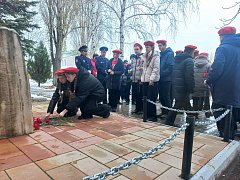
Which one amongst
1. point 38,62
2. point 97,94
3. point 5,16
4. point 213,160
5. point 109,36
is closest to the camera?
point 213,160

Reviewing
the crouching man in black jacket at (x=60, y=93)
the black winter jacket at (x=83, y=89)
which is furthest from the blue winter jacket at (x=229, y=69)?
the crouching man in black jacket at (x=60, y=93)

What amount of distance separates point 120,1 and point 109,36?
4.59 m

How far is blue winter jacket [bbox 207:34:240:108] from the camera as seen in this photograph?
4152 millimetres

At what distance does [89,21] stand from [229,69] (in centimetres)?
1351

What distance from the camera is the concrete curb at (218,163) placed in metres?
2.68

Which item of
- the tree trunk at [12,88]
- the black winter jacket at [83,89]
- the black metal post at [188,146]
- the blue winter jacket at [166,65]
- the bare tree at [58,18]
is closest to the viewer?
the black metal post at [188,146]

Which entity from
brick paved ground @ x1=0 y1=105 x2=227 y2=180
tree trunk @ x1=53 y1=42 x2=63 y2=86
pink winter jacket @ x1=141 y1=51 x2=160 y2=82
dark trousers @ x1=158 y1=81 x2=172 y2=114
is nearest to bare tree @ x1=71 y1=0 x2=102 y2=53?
tree trunk @ x1=53 y1=42 x2=63 y2=86

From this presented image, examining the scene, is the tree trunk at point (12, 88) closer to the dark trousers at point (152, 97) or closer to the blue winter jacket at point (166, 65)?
the dark trousers at point (152, 97)

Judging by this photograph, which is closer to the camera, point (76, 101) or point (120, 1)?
point (76, 101)

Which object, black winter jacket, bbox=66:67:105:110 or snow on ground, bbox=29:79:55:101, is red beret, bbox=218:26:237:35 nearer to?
black winter jacket, bbox=66:67:105:110

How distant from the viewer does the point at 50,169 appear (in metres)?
2.58

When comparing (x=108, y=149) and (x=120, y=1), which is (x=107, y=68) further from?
(x=120, y=1)

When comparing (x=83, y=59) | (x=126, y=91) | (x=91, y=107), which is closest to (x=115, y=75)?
(x=83, y=59)

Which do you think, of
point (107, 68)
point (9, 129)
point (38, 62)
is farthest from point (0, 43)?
point (38, 62)
